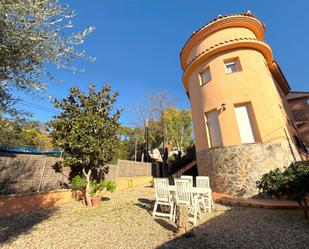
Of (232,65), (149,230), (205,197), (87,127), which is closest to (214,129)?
(232,65)

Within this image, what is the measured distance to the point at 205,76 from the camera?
1234cm

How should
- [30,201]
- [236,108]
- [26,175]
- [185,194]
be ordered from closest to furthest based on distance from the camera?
[185,194] → [30,201] → [26,175] → [236,108]

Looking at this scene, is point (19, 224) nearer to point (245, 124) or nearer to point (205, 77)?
point (245, 124)

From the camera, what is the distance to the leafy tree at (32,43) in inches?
131

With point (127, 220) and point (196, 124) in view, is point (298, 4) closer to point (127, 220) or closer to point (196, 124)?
point (196, 124)

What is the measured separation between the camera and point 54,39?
4.06 m

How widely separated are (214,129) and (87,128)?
7315 millimetres

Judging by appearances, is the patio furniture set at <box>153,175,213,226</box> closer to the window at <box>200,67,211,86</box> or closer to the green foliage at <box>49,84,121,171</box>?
the green foliage at <box>49,84,121,171</box>

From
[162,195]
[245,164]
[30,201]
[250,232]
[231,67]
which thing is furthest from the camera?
[231,67]

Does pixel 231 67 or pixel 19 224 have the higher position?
pixel 231 67

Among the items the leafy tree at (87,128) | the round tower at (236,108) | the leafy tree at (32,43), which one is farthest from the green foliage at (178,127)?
the leafy tree at (32,43)

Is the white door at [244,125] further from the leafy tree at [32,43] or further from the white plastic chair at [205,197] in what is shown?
the leafy tree at [32,43]

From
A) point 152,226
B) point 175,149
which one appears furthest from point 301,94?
point 152,226

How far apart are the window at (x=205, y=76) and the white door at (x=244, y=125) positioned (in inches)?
113
